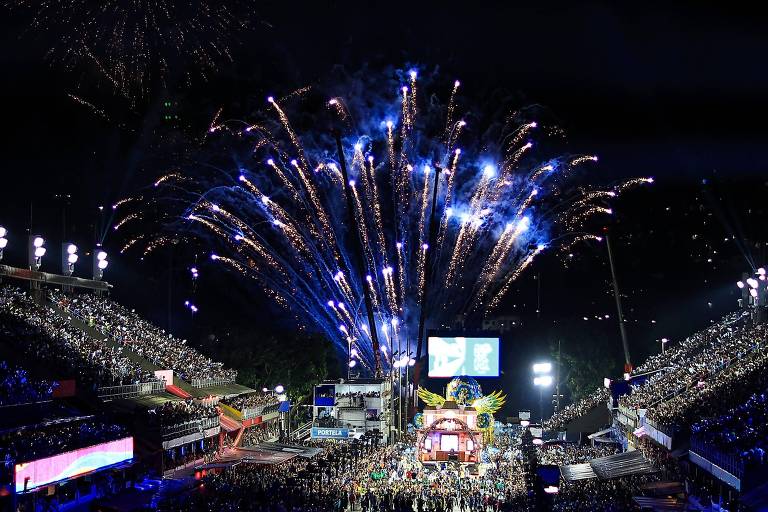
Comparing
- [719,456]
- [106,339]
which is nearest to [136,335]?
[106,339]

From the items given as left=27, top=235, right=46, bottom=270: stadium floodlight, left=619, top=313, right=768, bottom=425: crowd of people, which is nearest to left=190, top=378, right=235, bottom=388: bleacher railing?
left=27, top=235, right=46, bottom=270: stadium floodlight

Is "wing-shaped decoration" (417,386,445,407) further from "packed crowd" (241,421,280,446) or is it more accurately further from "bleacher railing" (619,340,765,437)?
"bleacher railing" (619,340,765,437)

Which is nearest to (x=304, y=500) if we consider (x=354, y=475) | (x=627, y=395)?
(x=354, y=475)

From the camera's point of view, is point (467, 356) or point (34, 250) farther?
point (467, 356)

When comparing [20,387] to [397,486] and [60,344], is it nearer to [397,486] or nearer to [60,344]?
[60,344]

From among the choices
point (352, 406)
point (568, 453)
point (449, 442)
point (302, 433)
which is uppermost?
point (352, 406)
